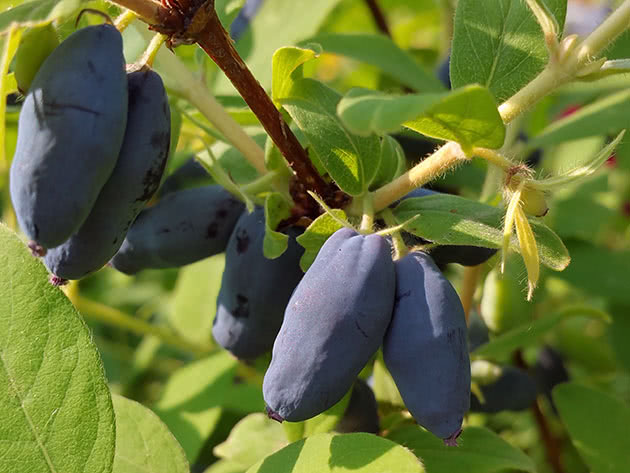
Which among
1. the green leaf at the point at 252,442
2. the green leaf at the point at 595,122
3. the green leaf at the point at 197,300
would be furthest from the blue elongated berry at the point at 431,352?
the green leaf at the point at 197,300

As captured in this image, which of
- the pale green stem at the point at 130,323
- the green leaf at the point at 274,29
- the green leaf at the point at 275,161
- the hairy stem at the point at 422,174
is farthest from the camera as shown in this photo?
the pale green stem at the point at 130,323

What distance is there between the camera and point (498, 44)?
96 centimetres

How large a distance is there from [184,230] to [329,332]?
1.25 ft

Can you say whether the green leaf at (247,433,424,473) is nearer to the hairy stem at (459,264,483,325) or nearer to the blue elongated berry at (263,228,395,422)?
the blue elongated berry at (263,228,395,422)

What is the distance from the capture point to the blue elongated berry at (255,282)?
3.38ft

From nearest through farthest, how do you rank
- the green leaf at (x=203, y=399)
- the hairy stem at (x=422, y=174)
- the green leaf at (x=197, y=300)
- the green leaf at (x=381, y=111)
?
the green leaf at (x=381, y=111)
the hairy stem at (x=422, y=174)
the green leaf at (x=203, y=399)
the green leaf at (x=197, y=300)

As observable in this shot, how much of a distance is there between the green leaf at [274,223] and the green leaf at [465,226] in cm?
15

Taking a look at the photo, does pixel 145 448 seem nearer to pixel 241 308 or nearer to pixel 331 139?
pixel 241 308

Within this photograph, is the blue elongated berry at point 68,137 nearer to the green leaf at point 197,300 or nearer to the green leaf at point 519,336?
the green leaf at point 519,336

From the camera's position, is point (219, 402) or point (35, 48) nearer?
point (35, 48)

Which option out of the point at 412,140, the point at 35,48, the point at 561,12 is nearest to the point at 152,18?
the point at 35,48

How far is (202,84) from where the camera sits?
1.12 meters

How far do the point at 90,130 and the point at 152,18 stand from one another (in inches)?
6.4

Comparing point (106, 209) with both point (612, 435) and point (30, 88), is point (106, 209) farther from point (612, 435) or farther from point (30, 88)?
point (612, 435)
